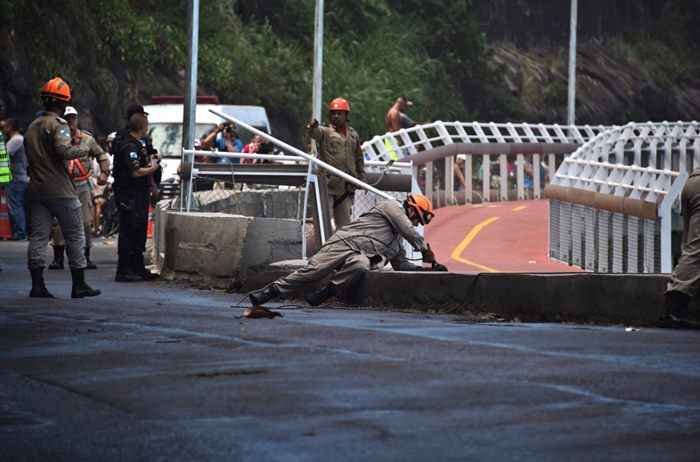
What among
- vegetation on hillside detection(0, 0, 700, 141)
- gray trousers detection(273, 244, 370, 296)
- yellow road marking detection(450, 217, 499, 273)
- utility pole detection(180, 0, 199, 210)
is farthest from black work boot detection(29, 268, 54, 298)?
vegetation on hillside detection(0, 0, 700, 141)

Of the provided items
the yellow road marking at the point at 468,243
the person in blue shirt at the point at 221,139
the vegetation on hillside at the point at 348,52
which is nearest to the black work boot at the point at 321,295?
the yellow road marking at the point at 468,243

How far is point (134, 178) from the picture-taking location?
730 inches

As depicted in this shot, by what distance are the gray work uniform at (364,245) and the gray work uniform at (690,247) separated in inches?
87.1

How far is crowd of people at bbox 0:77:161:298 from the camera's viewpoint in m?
15.3

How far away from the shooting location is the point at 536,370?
1020cm

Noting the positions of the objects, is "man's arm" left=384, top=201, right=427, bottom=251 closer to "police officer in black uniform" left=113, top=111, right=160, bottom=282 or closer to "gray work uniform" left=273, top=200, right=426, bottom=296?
"gray work uniform" left=273, top=200, right=426, bottom=296

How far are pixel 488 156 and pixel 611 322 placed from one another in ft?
94.7

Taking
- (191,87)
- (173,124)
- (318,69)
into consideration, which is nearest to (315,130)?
(191,87)

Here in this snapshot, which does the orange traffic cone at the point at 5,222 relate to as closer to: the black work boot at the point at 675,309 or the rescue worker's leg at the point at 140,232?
the rescue worker's leg at the point at 140,232

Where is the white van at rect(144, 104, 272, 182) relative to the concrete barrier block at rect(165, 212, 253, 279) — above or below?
above

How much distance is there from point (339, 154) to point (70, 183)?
4.23m

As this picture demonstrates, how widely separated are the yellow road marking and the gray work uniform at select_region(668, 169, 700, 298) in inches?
360

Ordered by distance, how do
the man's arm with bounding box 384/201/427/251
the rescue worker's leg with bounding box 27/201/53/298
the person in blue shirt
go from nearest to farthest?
the man's arm with bounding box 384/201/427/251 < the rescue worker's leg with bounding box 27/201/53/298 < the person in blue shirt

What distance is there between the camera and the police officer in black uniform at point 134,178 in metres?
18.5
